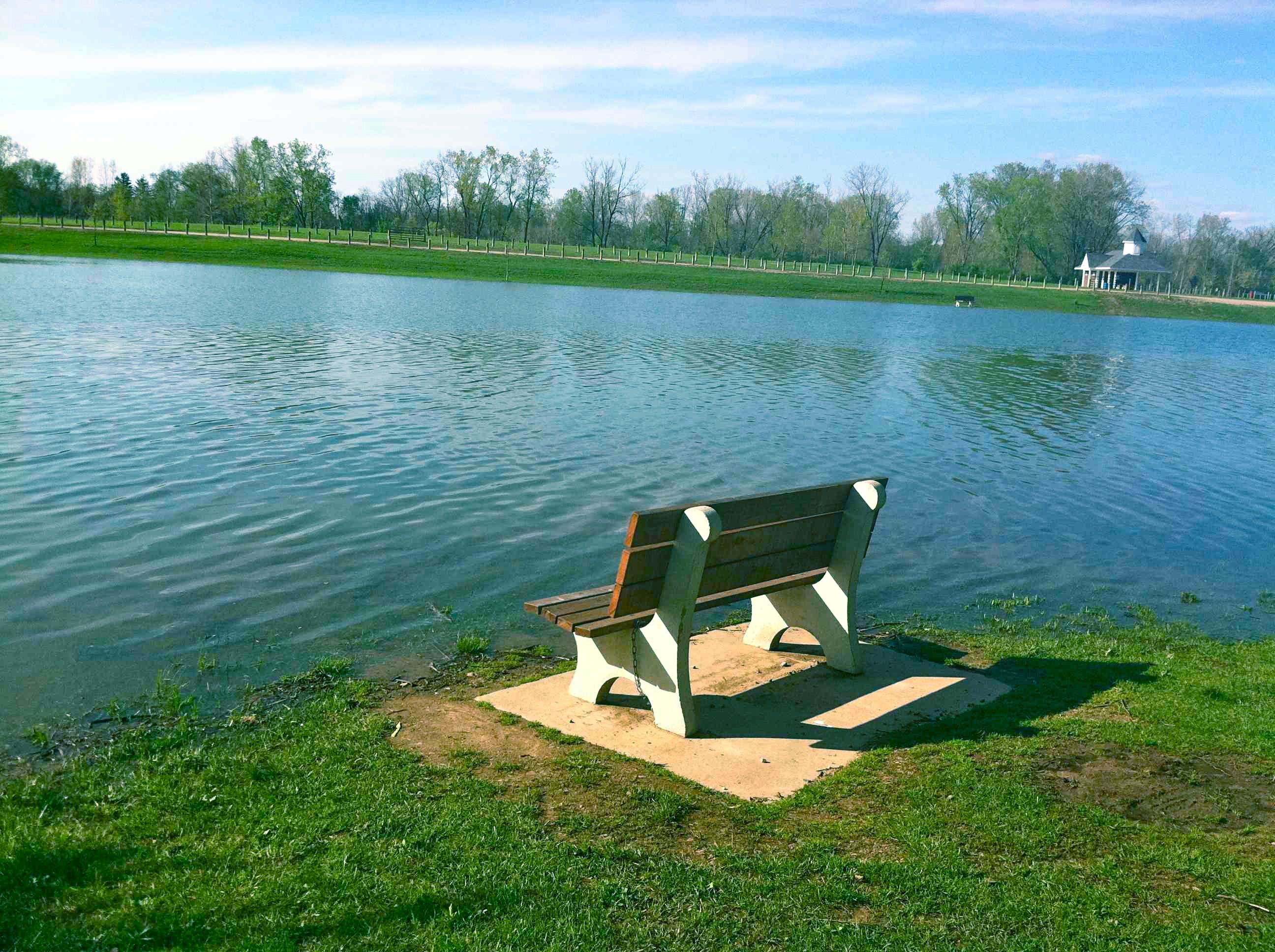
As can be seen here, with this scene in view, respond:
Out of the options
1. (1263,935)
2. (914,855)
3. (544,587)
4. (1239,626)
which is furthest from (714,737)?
(1239,626)

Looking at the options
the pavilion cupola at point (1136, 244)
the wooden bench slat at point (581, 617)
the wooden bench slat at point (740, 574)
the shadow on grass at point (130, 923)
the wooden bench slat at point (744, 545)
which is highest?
the pavilion cupola at point (1136, 244)

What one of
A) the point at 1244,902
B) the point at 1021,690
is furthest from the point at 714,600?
the point at 1244,902

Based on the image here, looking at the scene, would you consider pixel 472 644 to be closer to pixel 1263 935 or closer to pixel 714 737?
pixel 714 737

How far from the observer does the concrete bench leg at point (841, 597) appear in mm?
6609

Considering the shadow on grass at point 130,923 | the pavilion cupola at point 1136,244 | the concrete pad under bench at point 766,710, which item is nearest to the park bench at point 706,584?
the concrete pad under bench at point 766,710

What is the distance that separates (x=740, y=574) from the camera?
238 inches

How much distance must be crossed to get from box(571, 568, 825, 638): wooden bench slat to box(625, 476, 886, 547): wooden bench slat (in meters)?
0.42

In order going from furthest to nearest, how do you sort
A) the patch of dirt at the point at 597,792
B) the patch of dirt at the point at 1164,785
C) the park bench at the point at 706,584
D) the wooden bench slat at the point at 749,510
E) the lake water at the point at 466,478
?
the lake water at the point at 466,478 → the park bench at the point at 706,584 → the wooden bench slat at the point at 749,510 → the patch of dirt at the point at 1164,785 → the patch of dirt at the point at 597,792

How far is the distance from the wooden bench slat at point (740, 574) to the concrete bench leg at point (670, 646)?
115 mm

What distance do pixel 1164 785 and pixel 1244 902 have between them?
3.78 feet

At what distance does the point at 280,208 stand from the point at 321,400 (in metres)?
98.8

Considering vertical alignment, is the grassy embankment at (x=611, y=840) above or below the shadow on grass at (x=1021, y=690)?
above

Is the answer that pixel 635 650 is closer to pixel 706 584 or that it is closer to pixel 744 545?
pixel 706 584

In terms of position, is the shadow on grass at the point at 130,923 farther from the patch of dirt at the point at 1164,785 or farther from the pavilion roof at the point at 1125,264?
the pavilion roof at the point at 1125,264
